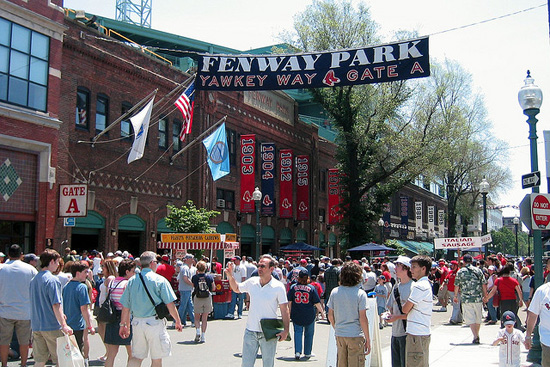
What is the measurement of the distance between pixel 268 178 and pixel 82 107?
1423 centimetres

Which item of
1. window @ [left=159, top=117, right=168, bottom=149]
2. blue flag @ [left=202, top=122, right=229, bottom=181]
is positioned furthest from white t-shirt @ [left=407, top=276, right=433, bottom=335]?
window @ [left=159, top=117, right=168, bottom=149]

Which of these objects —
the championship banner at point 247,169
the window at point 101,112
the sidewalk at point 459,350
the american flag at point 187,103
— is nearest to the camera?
the sidewalk at point 459,350

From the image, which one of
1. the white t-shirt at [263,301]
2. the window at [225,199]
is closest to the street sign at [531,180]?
the white t-shirt at [263,301]

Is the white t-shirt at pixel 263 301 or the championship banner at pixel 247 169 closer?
the white t-shirt at pixel 263 301

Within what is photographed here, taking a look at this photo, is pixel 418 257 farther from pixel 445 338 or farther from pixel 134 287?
pixel 445 338

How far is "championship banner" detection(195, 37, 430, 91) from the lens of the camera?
18.7m

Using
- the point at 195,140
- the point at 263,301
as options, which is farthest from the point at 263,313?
the point at 195,140

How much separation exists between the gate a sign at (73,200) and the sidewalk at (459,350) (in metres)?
13.0

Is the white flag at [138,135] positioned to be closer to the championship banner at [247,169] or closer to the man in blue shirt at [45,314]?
the championship banner at [247,169]

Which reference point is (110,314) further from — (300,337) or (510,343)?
(510,343)

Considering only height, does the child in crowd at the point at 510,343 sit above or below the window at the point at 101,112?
below

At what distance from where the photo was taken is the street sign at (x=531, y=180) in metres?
10.5

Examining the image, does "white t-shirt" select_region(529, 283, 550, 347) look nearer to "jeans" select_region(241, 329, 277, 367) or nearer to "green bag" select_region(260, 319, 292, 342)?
"green bag" select_region(260, 319, 292, 342)

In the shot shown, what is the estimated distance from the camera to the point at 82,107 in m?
24.2
